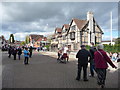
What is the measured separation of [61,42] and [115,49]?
2923 cm

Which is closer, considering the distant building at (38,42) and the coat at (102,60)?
the coat at (102,60)

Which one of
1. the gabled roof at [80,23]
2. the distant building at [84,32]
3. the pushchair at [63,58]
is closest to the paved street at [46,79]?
the pushchair at [63,58]

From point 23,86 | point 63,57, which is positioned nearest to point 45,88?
point 23,86

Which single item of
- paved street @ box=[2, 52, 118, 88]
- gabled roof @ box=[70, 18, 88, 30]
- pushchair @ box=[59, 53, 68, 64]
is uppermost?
gabled roof @ box=[70, 18, 88, 30]

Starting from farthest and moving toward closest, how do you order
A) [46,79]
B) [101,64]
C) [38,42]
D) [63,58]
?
[38,42] → [63,58] → [46,79] → [101,64]

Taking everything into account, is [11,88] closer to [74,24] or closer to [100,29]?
[74,24]

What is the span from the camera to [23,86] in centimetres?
548

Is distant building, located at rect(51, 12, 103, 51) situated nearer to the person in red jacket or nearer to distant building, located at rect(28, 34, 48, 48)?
distant building, located at rect(28, 34, 48, 48)

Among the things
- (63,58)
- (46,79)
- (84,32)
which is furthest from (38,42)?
(46,79)

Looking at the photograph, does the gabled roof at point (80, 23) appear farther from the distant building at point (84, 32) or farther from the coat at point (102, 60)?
the coat at point (102, 60)

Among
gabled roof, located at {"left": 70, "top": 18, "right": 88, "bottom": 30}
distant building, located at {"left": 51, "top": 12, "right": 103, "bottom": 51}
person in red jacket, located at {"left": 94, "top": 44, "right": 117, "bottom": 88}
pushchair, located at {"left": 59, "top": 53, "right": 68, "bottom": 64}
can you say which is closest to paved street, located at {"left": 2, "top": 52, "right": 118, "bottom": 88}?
person in red jacket, located at {"left": 94, "top": 44, "right": 117, "bottom": 88}

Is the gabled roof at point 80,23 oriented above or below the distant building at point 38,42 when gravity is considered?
above

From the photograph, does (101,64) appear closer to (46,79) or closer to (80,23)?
(46,79)

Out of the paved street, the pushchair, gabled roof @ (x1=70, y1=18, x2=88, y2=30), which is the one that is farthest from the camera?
gabled roof @ (x1=70, y1=18, x2=88, y2=30)
